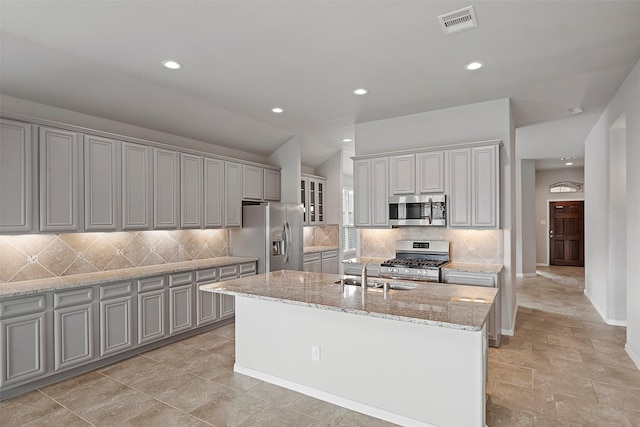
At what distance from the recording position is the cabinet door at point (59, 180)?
3504mm

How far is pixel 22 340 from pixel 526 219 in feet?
33.1

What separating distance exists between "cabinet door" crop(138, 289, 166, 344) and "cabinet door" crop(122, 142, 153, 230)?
82 centimetres

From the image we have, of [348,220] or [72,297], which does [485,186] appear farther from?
[348,220]

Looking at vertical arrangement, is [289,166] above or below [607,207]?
above

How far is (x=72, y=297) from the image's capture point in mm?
3471

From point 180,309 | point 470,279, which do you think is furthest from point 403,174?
point 180,309

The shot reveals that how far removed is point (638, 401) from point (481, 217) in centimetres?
221

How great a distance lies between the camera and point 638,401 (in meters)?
2.99

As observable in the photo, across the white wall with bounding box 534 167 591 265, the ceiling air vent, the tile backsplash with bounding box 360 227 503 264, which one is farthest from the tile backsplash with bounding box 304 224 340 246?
the white wall with bounding box 534 167 591 265

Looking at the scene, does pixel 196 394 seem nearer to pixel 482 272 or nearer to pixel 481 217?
pixel 482 272

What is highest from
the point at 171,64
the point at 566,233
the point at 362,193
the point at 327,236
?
the point at 171,64

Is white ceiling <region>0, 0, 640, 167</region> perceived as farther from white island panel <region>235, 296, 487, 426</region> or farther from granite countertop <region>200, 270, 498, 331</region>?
white island panel <region>235, 296, 487, 426</region>

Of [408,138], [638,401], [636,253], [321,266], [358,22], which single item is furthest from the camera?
[321,266]

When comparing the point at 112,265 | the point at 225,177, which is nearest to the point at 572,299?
the point at 225,177
